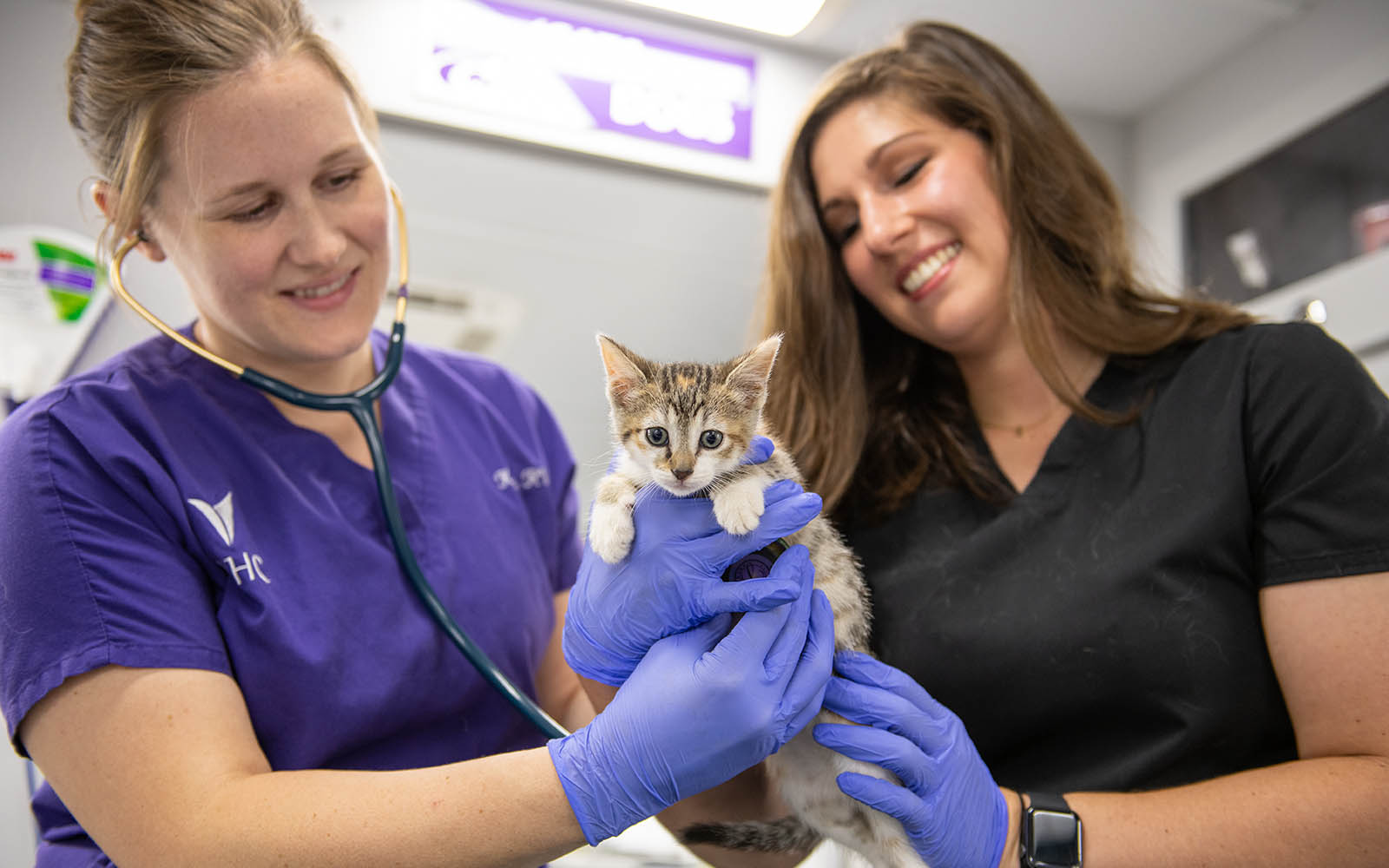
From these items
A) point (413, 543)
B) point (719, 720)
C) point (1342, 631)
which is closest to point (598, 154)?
point (413, 543)

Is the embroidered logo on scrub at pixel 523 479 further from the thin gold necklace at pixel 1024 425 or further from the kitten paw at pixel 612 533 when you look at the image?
the thin gold necklace at pixel 1024 425

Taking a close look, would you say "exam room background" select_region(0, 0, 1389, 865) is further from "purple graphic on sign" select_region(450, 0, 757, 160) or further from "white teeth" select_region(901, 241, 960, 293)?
"white teeth" select_region(901, 241, 960, 293)

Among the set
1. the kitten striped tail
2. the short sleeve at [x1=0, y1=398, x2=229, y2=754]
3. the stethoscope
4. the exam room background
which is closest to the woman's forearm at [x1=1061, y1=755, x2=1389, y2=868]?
the kitten striped tail

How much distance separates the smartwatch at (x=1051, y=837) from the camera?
147cm

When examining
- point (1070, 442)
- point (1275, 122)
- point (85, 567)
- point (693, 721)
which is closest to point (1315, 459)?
point (1070, 442)

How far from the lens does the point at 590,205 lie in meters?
3.21

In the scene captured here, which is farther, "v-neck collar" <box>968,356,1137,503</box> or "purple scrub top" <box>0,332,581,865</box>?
"v-neck collar" <box>968,356,1137,503</box>

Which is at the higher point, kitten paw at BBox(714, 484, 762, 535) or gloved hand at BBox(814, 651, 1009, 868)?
kitten paw at BBox(714, 484, 762, 535)

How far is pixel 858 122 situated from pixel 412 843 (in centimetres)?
164

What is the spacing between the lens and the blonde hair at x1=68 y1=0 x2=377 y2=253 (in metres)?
1.51

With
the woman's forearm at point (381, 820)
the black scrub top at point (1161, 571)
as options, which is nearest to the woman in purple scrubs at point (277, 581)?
the woman's forearm at point (381, 820)

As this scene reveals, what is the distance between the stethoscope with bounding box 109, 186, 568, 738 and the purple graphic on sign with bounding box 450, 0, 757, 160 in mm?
1708

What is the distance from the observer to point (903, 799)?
4.75ft

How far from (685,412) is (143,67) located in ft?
3.38
